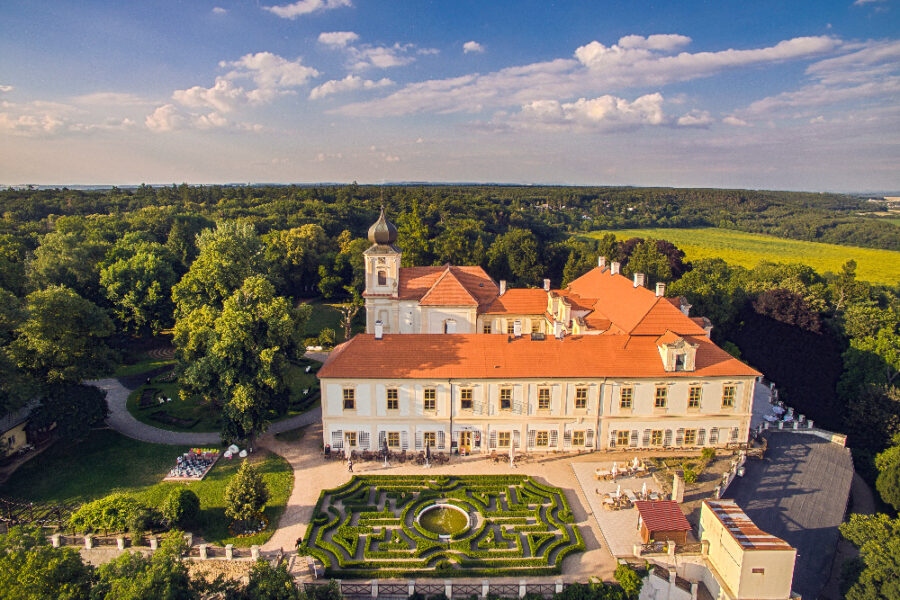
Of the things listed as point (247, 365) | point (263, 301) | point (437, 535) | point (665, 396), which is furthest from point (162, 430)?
point (665, 396)

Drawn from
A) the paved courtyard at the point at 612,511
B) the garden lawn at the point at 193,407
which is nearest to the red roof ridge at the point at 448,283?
the garden lawn at the point at 193,407

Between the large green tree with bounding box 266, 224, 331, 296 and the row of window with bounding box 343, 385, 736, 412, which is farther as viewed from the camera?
the large green tree with bounding box 266, 224, 331, 296

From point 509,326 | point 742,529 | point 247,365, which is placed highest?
point 247,365

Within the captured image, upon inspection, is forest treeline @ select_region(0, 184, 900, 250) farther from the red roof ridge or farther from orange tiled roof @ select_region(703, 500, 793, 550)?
orange tiled roof @ select_region(703, 500, 793, 550)

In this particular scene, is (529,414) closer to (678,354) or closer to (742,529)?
(678,354)

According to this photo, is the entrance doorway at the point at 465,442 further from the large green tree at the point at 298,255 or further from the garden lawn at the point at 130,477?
the large green tree at the point at 298,255

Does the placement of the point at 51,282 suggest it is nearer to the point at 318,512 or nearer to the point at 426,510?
the point at 318,512

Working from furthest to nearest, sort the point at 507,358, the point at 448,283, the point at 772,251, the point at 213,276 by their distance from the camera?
the point at 772,251, the point at 448,283, the point at 213,276, the point at 507,358

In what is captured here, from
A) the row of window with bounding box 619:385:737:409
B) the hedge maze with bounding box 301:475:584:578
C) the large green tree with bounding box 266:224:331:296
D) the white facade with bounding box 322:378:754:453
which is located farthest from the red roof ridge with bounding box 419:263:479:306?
the large green tree with bounding box 266:224:331:296
